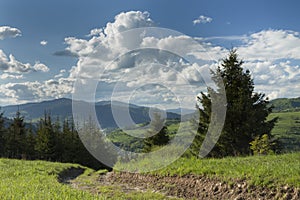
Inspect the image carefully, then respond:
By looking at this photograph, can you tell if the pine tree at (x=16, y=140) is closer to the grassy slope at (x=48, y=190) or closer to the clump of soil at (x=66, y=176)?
the clump of soil at (x=66, y=176)

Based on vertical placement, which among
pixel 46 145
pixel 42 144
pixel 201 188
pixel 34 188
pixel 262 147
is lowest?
pixel 46 145

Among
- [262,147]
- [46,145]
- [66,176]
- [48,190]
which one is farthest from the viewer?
[46,145]

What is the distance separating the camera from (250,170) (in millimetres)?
14531

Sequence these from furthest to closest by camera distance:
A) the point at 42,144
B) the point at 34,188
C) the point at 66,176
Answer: the point at 42,144, the point at 66,176, the point at 34,188

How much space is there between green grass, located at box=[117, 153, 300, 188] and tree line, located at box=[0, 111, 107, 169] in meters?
55.6

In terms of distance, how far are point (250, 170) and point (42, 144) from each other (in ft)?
207

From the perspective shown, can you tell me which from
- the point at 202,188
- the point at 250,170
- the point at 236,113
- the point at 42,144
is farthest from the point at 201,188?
the point at 42,144

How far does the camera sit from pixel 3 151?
243 ft

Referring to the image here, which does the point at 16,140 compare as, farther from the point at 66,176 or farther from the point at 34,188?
the point at 34,188

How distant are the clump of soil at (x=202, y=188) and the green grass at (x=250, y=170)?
11.2 inches

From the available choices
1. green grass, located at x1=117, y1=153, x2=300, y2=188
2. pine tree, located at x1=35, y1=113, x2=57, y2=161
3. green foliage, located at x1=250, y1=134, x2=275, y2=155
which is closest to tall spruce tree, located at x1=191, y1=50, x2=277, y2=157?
green foliage, located at x1=250, y1=134, x2=275, y2=155

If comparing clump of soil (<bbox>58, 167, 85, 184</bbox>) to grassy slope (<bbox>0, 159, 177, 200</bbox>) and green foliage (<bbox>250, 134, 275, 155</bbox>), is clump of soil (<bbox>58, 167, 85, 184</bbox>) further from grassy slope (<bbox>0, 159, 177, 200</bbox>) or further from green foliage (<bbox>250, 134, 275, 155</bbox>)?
green foliage (<bbox>250, 134, 275, 155</bbox>)

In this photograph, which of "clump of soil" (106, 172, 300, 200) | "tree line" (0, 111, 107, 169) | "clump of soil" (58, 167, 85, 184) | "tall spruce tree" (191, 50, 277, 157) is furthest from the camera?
"tree line" (0, 111, 107, 169)

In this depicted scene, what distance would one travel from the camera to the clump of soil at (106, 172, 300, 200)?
12.1 m
